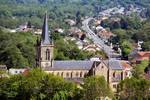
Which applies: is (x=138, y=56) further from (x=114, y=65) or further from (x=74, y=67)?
(x=74, y=67)

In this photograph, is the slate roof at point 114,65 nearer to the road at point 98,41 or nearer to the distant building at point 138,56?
the distant building at point 138,56

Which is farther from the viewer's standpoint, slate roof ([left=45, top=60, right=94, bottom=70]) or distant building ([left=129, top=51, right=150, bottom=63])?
distant building ([left=129, top=51, right=150, bottom=63])

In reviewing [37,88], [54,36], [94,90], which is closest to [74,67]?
[37,88]

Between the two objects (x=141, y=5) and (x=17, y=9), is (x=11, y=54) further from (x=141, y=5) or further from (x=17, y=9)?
(x=141, y=5)

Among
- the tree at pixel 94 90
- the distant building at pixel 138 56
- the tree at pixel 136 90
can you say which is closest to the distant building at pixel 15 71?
the distant building at pixel 138 56

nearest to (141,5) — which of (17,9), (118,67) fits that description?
(17,9)

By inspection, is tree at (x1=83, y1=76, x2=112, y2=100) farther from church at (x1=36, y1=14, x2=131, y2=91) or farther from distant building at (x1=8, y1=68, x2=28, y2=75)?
distant building at (x1=8, y1=68, x2=28, y2=75)

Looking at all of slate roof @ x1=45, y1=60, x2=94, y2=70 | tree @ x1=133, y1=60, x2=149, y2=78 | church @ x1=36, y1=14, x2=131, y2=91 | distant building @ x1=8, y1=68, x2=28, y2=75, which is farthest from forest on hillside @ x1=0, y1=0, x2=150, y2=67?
church @ x1=36, y1=14, x2=131, y2=91

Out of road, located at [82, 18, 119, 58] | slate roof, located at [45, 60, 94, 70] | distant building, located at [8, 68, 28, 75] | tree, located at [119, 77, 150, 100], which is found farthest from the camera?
road, located at [82, 18, 119, 58]
